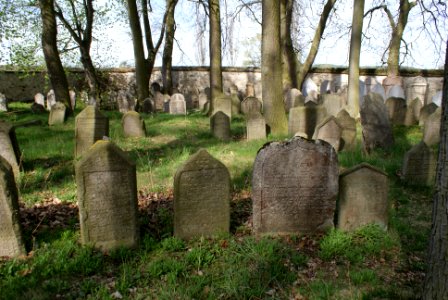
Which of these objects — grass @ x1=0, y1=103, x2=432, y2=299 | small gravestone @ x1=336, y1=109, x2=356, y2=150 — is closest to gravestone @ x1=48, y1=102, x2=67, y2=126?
grass @ x1=0, y1=103, x2=432, y2=299

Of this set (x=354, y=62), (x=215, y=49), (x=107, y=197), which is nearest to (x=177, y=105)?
(x=215, y=49)

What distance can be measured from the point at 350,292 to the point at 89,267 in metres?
2.64

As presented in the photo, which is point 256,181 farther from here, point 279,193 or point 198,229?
point 198,229

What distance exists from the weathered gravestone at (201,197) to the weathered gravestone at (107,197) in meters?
0.53

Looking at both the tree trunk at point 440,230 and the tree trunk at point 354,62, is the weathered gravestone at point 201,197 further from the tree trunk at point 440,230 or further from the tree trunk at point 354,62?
the tree trunk at point 354,62

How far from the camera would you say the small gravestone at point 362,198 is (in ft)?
14.3

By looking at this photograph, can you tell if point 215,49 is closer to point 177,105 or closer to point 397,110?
point 177,105

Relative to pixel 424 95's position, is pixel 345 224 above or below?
below

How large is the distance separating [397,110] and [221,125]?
6335 millimetres

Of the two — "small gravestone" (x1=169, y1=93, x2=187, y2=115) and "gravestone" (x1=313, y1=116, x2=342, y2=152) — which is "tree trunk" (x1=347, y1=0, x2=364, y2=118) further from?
"small gravestone" (x1=169, y1=93, x2=187, y2=115)

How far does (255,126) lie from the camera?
9438 millimetres

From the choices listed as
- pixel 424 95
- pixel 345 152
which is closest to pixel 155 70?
pixel 424 95

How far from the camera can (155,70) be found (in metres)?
25.5

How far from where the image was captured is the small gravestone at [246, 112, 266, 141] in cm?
941
